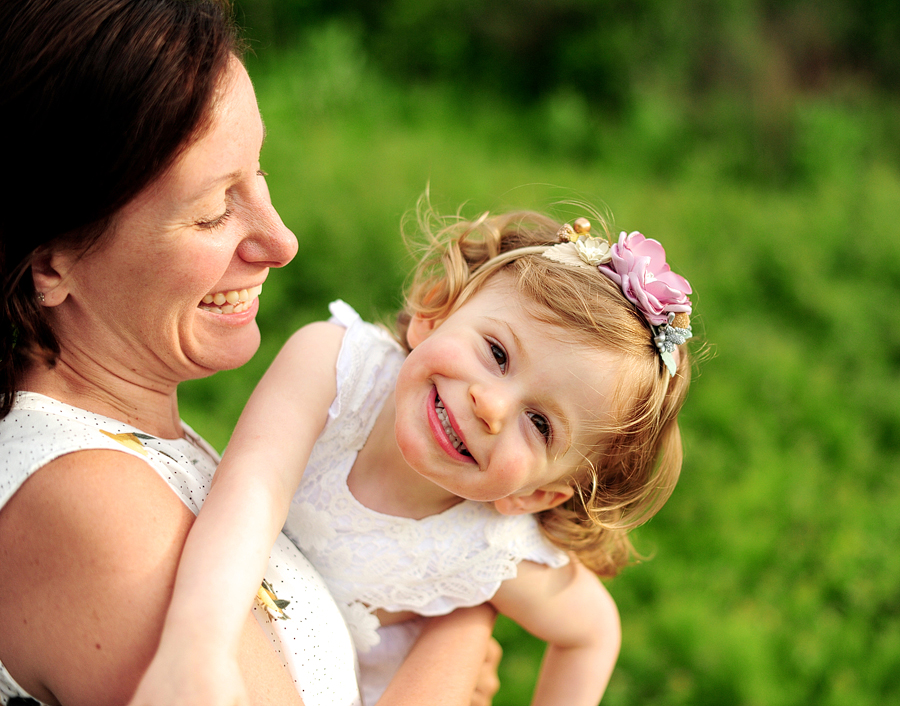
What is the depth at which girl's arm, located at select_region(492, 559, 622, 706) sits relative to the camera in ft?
6.38

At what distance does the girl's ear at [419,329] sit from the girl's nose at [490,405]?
1.05 ft

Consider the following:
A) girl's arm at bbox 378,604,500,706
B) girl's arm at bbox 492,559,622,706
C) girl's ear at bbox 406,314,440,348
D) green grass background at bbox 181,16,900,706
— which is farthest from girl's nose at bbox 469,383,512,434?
green grass background at bbox 181,16,900,706

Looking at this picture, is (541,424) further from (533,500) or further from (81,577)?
(81,577)

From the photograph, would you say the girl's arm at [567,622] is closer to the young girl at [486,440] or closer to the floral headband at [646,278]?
the young girl at [486,440]

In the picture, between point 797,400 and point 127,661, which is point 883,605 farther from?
point 127,661

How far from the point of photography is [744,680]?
3369 mm

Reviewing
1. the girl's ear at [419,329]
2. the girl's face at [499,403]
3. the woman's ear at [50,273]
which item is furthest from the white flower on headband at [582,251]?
the woman's ear at [50,273]

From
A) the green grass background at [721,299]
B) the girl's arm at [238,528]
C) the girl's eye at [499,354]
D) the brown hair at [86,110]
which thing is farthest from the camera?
the green grass background at [721,299]

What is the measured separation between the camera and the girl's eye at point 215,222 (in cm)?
154

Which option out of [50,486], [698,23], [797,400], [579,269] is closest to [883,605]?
[797,400]

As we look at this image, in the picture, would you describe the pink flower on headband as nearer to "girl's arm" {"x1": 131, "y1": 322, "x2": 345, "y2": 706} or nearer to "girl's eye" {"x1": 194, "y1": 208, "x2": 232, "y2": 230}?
"girl's arm" {"x1": 131, "y1": 322, "x2": 345, "y2": 706}

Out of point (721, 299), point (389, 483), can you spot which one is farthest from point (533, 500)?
point (721, 299)

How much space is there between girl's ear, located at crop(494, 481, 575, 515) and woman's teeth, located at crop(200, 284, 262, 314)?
2.31 ft

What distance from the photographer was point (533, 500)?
1898 millimetres
